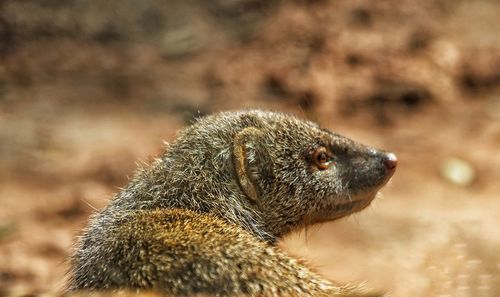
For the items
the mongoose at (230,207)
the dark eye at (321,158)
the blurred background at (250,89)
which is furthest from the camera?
the blurred background at (250,89)

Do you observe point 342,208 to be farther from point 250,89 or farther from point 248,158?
point 250,89

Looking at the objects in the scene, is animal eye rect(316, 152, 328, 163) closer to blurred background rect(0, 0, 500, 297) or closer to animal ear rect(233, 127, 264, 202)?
animal ear rect(233, 127, 264, 202)

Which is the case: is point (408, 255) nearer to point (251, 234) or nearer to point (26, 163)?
point (251, 234)

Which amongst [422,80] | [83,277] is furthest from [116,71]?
[83,277]

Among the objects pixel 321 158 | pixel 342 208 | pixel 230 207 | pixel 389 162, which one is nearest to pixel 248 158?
pixel 230 207

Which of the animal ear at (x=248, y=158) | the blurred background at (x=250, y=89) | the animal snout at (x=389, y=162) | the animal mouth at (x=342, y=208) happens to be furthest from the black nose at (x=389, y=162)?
the blurred background at (x=250, y=89)

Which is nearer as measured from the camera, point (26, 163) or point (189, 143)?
point (189, 143)

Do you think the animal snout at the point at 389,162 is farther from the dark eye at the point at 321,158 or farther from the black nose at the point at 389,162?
the dark eye at the point at 321,158

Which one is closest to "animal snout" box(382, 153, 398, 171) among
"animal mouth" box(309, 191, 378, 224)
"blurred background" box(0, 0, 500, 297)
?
"animal mouth" box(309, 191, 378, 224)
